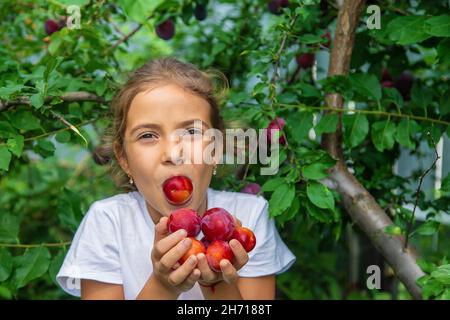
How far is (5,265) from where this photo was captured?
79.2 inches

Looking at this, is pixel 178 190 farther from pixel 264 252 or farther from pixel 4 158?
pixel 4 158

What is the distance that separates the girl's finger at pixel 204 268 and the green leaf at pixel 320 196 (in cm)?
42

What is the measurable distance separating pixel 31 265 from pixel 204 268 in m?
0.72

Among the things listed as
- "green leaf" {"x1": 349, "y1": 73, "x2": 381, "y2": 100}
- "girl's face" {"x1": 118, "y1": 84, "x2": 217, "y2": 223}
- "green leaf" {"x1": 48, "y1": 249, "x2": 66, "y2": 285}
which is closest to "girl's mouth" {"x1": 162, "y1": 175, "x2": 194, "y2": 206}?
"girl's face" {"x1": 118, "y1": 84, "x2": 217, "y2": 223}

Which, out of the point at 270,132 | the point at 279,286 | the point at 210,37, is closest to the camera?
the point at 270,132

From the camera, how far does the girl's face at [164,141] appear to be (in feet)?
5.39

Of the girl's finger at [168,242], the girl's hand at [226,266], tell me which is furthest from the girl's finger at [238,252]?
the girl's finger at [168,242]

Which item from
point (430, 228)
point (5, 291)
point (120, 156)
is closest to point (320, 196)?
point (430, 228)

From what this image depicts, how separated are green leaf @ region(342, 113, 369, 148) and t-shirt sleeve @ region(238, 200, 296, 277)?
1.00ft

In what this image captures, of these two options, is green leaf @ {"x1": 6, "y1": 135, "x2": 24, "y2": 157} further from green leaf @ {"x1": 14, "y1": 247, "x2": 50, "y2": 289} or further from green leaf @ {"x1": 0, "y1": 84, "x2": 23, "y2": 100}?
green leaf @ {"x1": 14, "y1": 247, "x2": 50, "y2": 289}
